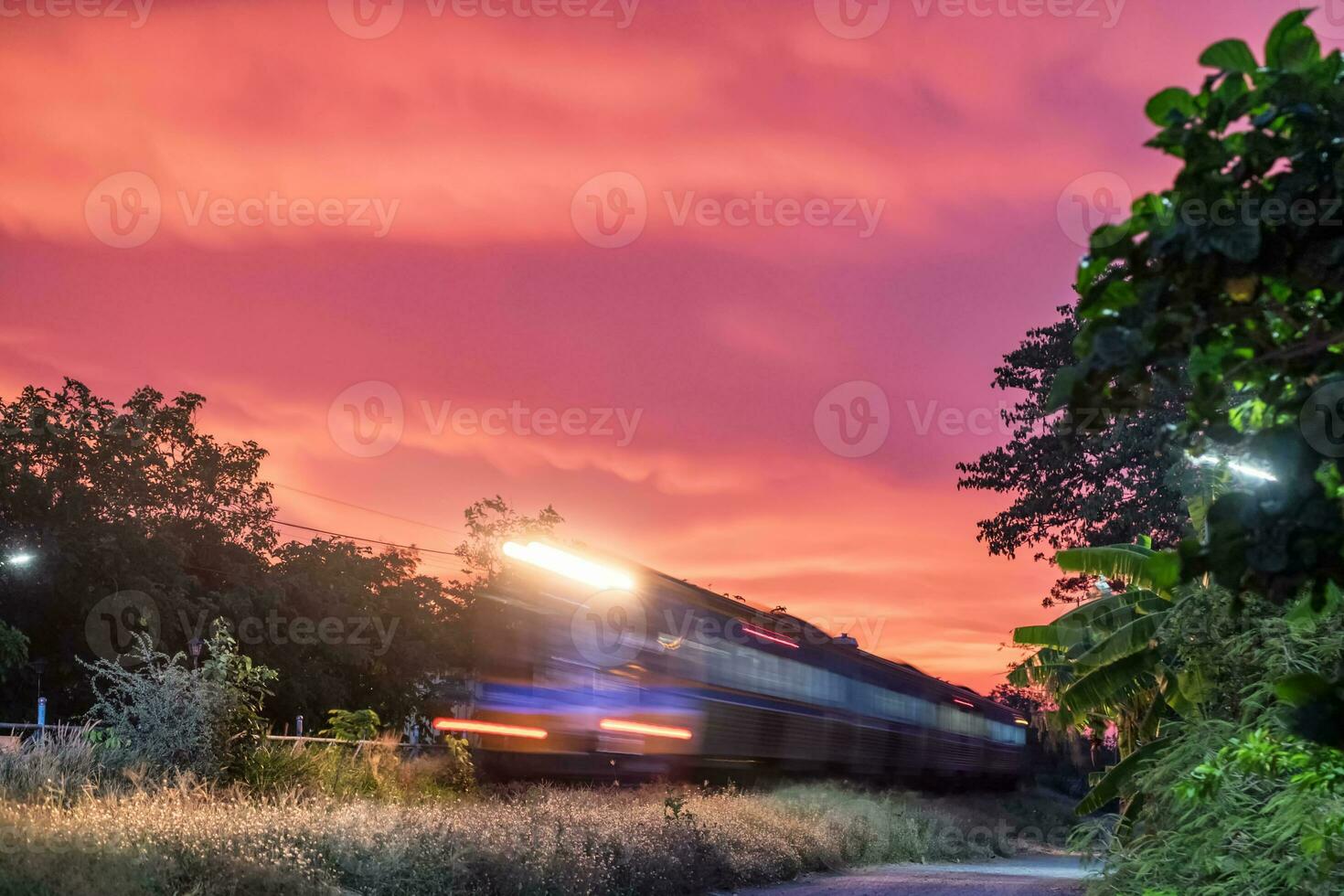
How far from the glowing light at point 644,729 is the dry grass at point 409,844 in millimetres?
847

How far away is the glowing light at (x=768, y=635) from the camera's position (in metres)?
20.1

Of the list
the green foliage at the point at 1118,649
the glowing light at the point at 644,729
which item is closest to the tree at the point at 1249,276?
the green foliage at the point at 1118,649

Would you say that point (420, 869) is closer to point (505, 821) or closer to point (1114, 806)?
point (505, 821)

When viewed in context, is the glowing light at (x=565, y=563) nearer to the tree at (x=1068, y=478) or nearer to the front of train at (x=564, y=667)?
the front of train at (x=564, y=667)

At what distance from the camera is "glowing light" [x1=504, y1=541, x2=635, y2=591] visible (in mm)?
16672

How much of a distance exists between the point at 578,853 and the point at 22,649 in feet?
95.4

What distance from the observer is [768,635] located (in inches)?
834

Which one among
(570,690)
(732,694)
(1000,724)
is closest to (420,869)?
(570,690)

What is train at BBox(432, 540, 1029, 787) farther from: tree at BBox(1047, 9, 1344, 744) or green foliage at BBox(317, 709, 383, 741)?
tree at BBox(1047, 9, 1344, 744)

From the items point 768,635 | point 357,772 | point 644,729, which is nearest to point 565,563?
point 644,729

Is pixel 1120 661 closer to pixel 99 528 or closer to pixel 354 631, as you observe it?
pixel 99 528

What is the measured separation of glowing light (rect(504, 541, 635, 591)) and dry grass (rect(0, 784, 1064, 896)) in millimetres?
2868

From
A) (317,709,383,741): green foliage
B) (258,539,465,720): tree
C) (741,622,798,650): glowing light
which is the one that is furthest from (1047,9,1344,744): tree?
(258,539,465,720): tree

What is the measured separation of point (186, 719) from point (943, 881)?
34.2 ft
